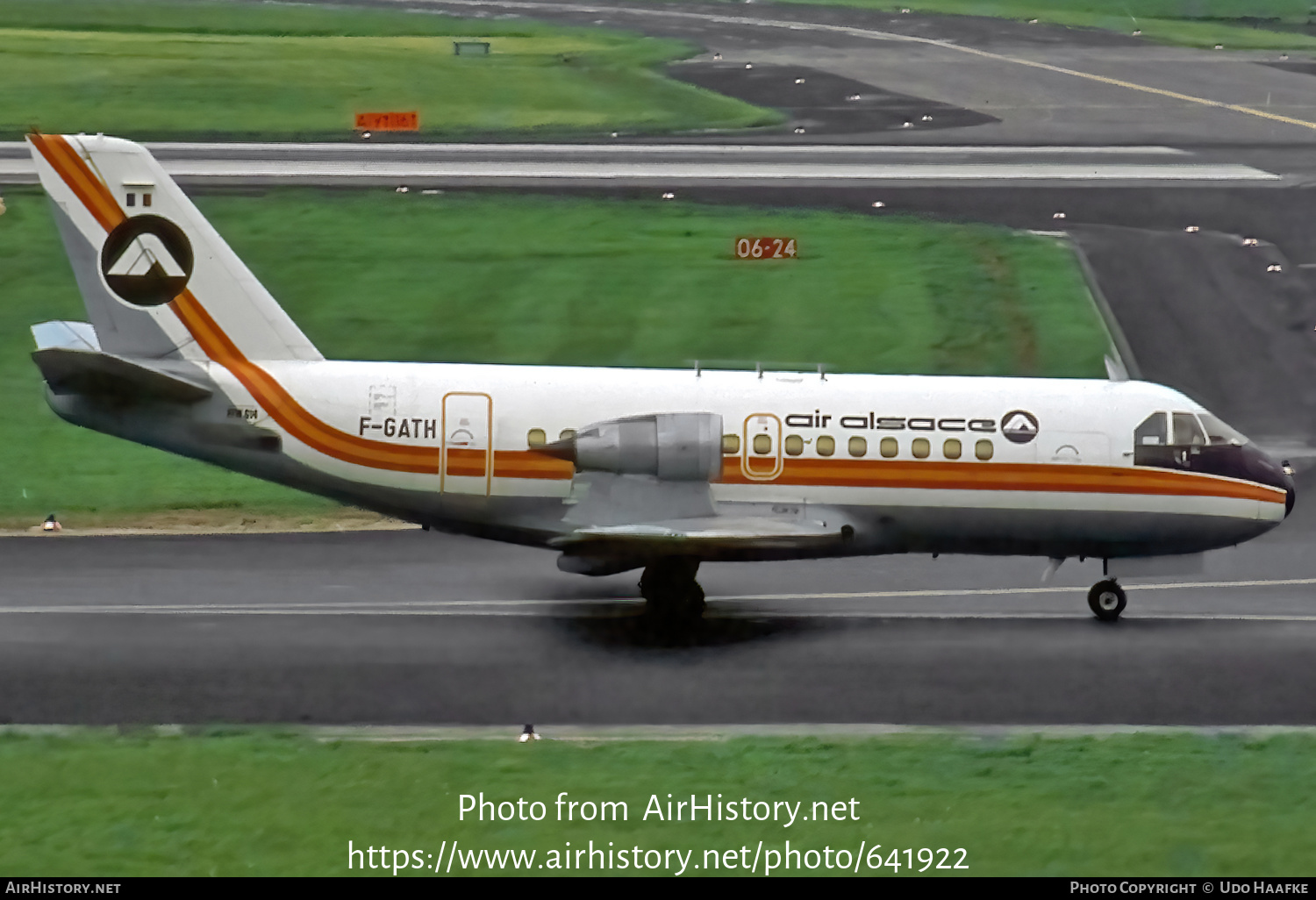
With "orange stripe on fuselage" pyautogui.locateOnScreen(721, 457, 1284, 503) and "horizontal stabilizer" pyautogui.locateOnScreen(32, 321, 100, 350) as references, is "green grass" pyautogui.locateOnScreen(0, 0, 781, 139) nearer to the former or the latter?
"horizontal stabilizer" pyautogui.locateOnScreen(32, 321, 100, 350)

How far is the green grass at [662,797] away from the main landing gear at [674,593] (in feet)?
16.9

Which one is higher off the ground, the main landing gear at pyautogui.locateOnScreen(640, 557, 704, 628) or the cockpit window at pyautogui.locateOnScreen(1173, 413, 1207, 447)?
the cockpit window at pyautogui.locateOnScreen(1173, 413, 1207, 447)

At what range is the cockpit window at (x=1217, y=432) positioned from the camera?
2694cm

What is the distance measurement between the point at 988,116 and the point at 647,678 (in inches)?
1864

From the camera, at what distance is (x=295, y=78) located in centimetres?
6569

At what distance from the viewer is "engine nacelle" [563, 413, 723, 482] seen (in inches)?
986

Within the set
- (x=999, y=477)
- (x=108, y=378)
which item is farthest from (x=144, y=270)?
(x=999, y=477)

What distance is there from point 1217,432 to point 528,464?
425 inches

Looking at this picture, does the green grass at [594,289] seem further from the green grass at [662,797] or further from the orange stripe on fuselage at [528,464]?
the green grass at [662,797]

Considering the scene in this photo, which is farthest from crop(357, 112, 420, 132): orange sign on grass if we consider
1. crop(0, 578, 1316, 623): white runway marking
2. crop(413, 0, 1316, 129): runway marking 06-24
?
crop(0, 578, 1316, 623): white runway marking

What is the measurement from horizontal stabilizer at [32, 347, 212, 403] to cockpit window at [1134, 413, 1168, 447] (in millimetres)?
14104

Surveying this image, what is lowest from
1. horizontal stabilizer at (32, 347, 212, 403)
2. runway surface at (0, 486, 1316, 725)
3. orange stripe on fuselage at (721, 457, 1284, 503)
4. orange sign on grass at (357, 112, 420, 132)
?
runway surface at (0, 486, 1316, 725)

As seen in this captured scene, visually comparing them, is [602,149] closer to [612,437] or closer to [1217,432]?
[1217,432]
